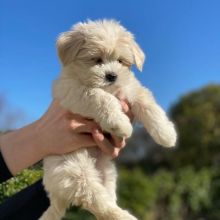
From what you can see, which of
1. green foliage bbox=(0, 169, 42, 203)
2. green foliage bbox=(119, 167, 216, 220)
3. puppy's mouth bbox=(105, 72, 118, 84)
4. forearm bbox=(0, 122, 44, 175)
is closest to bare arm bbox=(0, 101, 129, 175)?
forearm bbox=(0, 122, 44, 175)

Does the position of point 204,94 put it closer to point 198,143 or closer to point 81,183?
point 198,143

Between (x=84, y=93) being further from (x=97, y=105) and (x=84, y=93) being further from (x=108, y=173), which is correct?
(x=108, y=173)

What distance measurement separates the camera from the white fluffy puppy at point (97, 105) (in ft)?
9.74

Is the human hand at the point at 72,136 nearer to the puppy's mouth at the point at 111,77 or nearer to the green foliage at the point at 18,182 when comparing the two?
the puppy's mouth at the point at 111,77

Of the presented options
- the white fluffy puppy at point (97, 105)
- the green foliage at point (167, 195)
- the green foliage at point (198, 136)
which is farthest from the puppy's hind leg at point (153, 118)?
the green foliage at point (198, 136)

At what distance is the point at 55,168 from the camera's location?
3033mm

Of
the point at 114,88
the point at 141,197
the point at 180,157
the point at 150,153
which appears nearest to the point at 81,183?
the point at 114,88

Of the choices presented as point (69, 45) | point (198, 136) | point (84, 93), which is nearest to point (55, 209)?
point (84, 93)

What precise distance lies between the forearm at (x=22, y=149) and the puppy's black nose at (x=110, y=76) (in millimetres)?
454

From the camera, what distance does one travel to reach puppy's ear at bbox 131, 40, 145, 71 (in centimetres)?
325

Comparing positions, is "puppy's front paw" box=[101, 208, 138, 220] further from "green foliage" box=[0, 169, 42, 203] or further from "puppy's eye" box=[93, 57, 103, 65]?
"green foliage" box=[0, 169, 42, 203]

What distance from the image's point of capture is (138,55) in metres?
3.29

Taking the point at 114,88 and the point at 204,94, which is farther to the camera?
the point at 204,94

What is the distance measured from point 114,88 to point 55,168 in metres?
0.47
